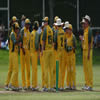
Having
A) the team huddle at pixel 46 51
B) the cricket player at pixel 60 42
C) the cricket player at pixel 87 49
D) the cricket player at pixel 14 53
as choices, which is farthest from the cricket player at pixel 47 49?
the cricket player at pixel 87 49

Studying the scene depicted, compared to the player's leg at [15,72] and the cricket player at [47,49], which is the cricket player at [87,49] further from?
the player's leg at [15,72]

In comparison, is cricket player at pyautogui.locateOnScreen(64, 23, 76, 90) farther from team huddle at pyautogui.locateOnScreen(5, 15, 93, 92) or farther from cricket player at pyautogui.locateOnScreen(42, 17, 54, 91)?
cricket player at pyautogui.locateOnScreen(42, 17, 54, 91)

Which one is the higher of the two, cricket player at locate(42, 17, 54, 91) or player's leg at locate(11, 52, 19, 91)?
cricket player at locate(42, 17, 54, 91)

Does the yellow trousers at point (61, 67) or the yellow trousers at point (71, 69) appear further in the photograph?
the yellow trousers at point (71, 69)

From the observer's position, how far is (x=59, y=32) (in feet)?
67.0

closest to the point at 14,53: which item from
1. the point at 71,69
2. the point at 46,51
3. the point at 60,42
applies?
the point at 46,51

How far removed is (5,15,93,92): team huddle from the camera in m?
20.1

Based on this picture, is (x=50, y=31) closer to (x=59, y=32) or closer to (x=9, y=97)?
(x=59, y=32)

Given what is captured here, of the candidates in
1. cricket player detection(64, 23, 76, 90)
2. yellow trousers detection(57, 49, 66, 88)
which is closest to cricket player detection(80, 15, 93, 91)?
cricket player detection(64, 23, 76, 90)

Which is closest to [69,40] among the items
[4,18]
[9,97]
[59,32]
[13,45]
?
[59,32]

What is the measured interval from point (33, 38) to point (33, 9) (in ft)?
82.9

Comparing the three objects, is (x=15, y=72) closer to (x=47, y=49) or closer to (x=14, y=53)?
(x=14, y=53)

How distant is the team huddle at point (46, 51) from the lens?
20078mm

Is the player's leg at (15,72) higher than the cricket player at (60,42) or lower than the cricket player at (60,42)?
lower
